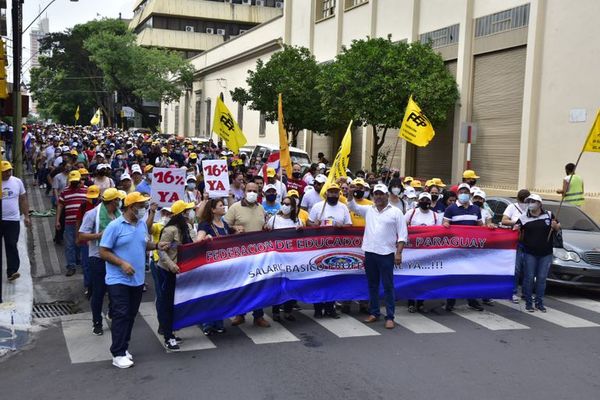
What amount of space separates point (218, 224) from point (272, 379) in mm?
2467

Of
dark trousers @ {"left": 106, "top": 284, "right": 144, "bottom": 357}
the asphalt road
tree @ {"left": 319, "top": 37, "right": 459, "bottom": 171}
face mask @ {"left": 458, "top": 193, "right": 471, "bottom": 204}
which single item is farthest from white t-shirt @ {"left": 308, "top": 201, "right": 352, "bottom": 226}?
tree @ {"left": 319, "top": 37, "right": 459, "bottom": 171}

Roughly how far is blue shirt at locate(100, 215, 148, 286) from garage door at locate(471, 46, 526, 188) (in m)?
16.4

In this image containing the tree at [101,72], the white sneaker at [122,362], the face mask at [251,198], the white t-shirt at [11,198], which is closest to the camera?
the white sneaker at [122,362]

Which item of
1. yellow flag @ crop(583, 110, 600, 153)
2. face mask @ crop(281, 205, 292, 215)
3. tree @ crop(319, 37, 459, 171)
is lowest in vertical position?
face mask @ crop(281, 205, 292, 215)

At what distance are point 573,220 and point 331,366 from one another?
6757 millimetres

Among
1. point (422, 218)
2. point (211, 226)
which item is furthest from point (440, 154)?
Result: point (211, 226)

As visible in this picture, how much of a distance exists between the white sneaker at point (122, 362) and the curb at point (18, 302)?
1.88 meters

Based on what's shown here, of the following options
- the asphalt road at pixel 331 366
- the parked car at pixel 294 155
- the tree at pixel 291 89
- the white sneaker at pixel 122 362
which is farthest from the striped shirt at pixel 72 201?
the tree at pixel 291 89

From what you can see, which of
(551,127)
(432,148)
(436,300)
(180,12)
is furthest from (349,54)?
(180,12)

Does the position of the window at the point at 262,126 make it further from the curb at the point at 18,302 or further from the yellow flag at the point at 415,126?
the curb at the point at 18,302

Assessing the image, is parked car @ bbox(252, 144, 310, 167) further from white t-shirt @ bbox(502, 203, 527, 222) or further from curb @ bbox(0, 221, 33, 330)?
curb @ bbox(0, 221, 33, 330)

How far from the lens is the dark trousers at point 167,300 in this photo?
745 centimetres

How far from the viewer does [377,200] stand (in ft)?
27.9

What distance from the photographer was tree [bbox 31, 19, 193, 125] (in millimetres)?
57500
